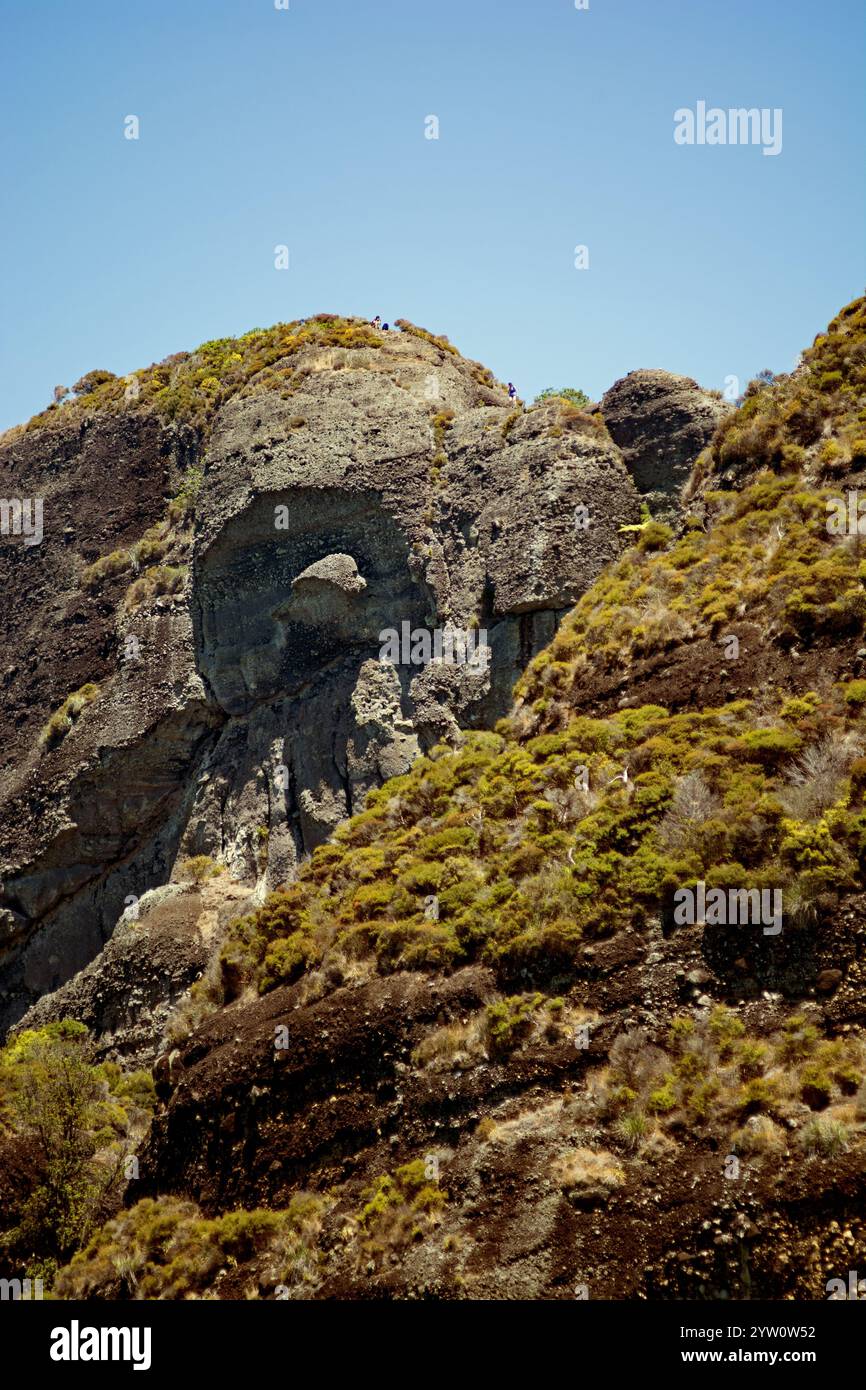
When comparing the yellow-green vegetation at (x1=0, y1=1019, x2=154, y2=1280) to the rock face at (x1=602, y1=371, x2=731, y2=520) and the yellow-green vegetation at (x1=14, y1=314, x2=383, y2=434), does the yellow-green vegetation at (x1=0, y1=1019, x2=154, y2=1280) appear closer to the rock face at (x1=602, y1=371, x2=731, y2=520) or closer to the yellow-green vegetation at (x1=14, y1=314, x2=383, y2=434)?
the rock face at (x1=602, y1=371, x2=731, y2=520)

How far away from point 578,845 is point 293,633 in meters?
23.3

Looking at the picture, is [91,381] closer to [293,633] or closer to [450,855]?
[293,633]

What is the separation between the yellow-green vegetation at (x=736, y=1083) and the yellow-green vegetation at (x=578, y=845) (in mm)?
2199

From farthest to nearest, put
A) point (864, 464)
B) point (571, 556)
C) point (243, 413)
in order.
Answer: point (243, 413) → point (571, 556) → point (864, 464)

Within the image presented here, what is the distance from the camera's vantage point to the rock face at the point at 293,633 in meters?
43.0

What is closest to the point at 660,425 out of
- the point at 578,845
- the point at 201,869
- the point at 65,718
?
the point at 201,869

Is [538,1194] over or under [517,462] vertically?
under

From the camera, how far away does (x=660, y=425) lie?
1762 inches

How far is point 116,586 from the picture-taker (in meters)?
55.1

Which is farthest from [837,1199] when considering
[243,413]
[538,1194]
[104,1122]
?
[243,413]

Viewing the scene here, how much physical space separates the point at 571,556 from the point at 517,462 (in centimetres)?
503

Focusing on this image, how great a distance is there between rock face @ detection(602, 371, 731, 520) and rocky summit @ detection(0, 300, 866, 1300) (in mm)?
134

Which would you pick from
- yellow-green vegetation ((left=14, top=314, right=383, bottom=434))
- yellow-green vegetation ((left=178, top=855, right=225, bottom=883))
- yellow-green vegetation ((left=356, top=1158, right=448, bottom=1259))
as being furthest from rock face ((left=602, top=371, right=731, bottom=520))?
yellow-green vegetation ((left=356, top=1158, right=448, bottom=1259))

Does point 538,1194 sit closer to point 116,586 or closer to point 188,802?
point 188,802
